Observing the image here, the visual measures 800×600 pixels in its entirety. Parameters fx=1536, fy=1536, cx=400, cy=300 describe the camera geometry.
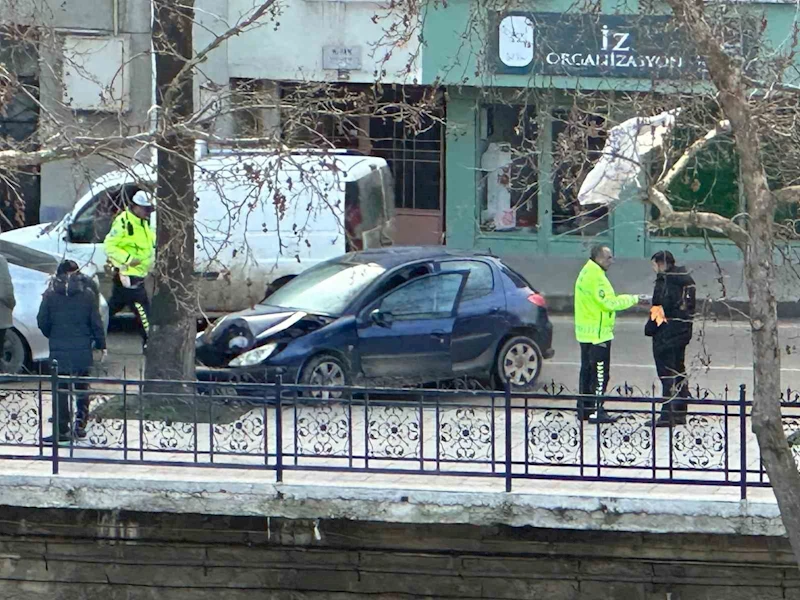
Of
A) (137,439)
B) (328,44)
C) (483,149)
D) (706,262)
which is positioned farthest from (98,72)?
(137,439)

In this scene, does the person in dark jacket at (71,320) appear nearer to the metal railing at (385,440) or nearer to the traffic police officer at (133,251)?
the metal railing at (385,440)

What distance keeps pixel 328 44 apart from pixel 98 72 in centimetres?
332

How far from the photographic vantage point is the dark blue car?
1282 centimetres

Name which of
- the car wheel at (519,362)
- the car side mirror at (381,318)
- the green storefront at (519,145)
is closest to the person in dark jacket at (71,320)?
the car side mirror at (381,318)

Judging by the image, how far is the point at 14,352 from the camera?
Result: 14070mm

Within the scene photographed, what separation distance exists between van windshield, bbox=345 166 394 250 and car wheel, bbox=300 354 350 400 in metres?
3.83

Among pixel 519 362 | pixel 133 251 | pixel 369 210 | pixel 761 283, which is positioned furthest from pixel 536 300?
pixel 761 283

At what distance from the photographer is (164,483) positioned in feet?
31.5

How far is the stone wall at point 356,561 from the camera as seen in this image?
31.3 feet

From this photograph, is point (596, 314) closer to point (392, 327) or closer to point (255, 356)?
point (392, 327)

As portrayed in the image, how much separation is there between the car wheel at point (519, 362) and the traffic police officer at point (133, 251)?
3.49m

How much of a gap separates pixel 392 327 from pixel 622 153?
14.9 feet

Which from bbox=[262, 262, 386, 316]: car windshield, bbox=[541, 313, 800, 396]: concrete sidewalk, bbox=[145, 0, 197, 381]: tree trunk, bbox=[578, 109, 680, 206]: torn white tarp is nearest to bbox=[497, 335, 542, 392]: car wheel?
bbox=[541, 313, 800, 396]: concrete sidewalk

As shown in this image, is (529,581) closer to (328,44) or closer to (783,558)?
(783,558)
